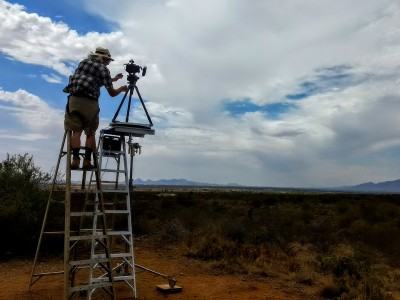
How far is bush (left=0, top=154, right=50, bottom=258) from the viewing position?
10586 mm

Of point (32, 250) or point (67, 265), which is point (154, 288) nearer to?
point (67, 265)

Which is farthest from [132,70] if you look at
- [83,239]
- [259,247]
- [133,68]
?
[259,247]

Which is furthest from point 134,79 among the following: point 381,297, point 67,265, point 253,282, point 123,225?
point 123,225

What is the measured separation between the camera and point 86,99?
6035mm

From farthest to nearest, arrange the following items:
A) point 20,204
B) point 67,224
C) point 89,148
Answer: point 20,204
point 89,148
point 67,224

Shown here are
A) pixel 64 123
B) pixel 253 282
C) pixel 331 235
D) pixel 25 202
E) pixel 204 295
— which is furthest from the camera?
pixel 331 235

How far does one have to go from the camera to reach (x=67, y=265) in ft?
17.7

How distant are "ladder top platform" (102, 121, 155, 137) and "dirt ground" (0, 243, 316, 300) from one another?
8.71 feet

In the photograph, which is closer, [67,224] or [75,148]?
[67,224]

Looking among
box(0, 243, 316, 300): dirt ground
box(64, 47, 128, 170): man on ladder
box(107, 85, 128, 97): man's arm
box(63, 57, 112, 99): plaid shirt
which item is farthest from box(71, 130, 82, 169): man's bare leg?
box(0, 243, 316, 300): dirt ground

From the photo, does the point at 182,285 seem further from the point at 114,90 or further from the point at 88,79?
the point at 88,79

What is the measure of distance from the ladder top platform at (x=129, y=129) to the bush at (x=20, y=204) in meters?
4.62

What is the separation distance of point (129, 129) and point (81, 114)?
54.1 inches

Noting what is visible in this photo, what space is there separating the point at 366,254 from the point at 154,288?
818 centimetres
